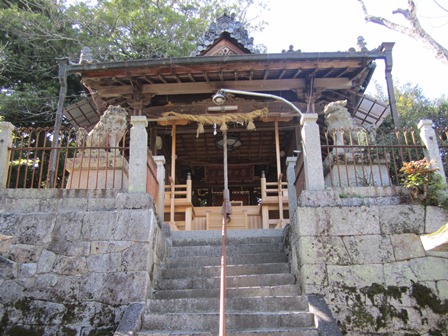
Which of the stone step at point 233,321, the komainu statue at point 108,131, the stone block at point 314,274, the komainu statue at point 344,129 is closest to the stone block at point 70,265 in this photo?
the stone step at point 233,321

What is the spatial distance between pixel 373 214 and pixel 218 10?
664 inches

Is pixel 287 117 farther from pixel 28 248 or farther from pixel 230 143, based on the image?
pixel 28 248

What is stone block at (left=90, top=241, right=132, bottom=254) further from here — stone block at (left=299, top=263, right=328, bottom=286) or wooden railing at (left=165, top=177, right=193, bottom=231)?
wooden railing at (left=165, top=177, right=193, bottom=231)

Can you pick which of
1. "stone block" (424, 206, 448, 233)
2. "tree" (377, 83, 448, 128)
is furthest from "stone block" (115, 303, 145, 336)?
"tree" (377, 83, 448, 128)

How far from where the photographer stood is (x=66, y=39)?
16.2m

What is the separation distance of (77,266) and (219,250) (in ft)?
7.28

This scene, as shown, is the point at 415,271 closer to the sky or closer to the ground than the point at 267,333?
closer to the sky

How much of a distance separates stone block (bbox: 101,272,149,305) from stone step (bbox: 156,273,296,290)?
1.73 ft

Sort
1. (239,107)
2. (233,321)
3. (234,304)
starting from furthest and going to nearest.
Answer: (239,107)
(234,304)
(233,321)

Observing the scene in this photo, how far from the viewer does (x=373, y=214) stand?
5344 mm

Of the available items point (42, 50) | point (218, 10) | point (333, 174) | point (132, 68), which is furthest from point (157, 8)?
point (333, 174)

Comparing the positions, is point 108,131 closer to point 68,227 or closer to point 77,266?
point 68,227

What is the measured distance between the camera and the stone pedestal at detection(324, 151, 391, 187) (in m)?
6.38

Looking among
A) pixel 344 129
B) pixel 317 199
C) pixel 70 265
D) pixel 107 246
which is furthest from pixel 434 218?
pixel 70 265
